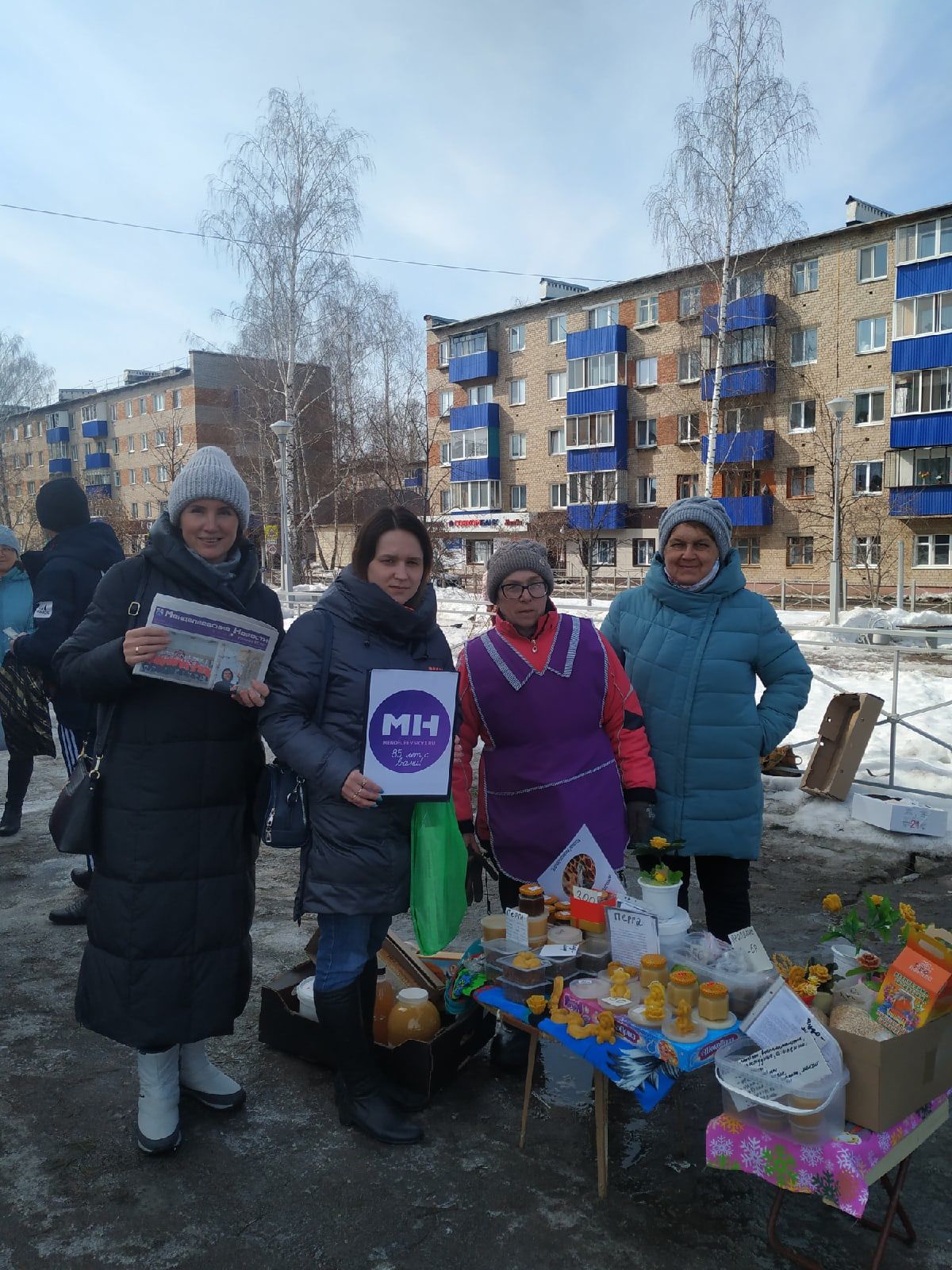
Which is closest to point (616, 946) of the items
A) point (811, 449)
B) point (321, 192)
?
point (321, 192)

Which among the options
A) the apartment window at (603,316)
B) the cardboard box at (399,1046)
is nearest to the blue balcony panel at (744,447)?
the apartment window at (603,316)

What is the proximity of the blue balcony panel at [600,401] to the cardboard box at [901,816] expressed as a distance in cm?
3014

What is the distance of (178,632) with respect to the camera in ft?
7.57

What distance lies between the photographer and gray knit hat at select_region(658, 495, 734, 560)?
3.05 meters

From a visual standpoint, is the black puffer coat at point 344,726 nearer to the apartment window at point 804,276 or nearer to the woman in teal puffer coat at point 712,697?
the woman in teal puffer coat at point 712,697

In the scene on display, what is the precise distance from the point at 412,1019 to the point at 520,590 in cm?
147

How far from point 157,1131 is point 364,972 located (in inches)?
28.2

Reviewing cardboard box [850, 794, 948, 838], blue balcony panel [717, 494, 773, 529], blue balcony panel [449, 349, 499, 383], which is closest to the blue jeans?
cardboard box [850, 794, 948, 838]

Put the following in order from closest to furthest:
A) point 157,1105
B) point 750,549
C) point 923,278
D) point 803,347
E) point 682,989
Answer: point 682,989, point 157,1105, point 923,278, point 803,347, point 750,549

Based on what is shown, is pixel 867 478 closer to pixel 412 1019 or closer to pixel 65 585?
pixel 65 585

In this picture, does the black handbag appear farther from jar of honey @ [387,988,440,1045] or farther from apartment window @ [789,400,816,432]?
apartment window @ [789,400,816,432]

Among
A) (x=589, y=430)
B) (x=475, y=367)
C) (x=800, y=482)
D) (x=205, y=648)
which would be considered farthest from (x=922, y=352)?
(x=205, y=648)

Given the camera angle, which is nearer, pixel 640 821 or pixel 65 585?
pixel 640 821

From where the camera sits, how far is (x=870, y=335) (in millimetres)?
28672
